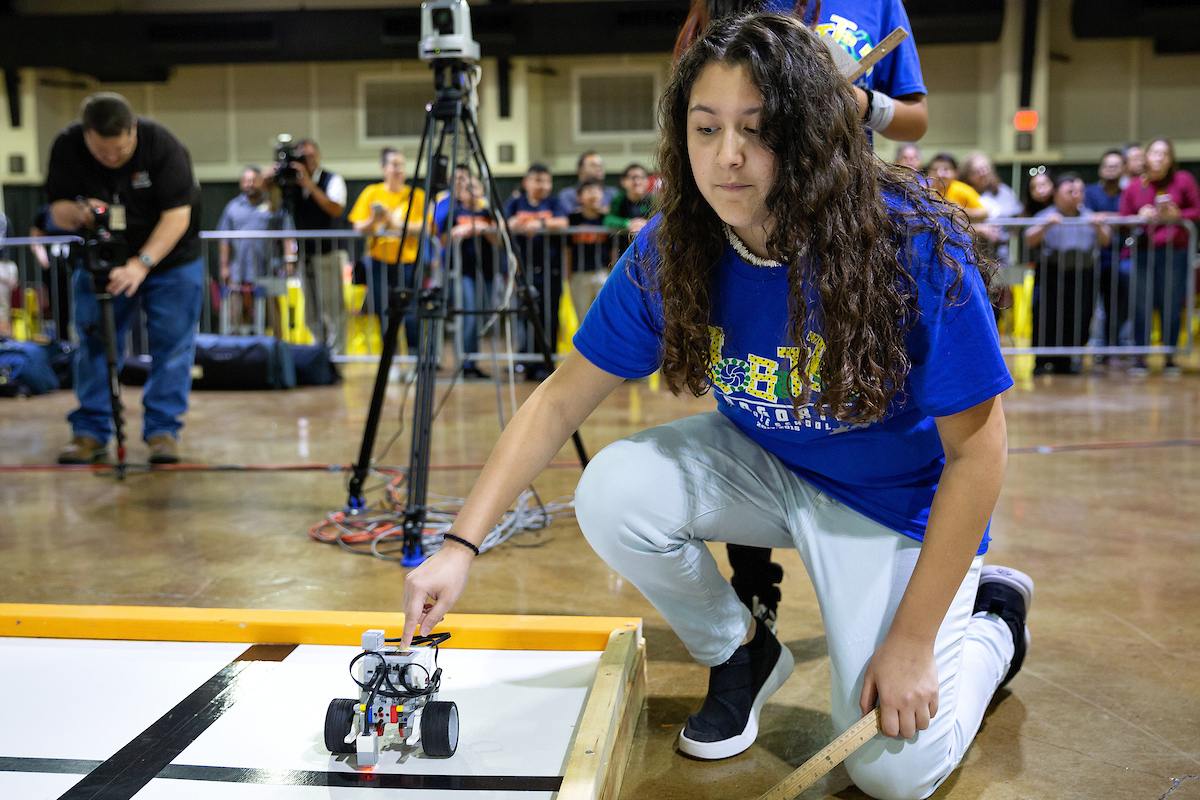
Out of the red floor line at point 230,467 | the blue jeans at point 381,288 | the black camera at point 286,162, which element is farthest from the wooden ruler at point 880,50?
the black camera at point 286,162

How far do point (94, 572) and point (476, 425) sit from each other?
2.29m

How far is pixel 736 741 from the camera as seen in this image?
1481 millimetres

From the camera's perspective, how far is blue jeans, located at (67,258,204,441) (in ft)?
12.4

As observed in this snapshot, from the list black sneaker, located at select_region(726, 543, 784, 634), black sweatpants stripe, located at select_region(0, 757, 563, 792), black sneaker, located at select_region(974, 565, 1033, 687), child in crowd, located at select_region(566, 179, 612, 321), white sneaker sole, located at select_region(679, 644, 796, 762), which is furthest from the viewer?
child in crowd, located at select_region(566, 179, 612, 321)

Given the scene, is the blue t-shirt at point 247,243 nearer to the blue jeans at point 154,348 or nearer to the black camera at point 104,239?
the blue jeans at point 154,348

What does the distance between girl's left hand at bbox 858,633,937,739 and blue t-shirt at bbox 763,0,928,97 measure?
3.48 ft

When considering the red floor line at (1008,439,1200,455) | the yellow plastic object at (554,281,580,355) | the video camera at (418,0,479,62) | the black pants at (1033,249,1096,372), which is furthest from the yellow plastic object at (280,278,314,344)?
the black pants at (1033,249,1096,372)

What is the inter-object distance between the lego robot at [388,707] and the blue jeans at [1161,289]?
21.7 feet

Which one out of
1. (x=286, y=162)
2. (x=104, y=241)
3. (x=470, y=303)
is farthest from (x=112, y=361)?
(x=286, y=162)

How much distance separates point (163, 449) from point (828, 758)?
320 centimetres

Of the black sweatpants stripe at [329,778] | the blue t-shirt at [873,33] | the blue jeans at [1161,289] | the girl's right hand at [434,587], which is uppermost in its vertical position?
the blue t-shirt at [873,33]

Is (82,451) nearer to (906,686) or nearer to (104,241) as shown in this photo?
(104,241)

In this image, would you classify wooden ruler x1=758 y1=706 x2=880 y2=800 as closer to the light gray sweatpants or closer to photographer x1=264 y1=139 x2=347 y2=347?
the light gray sweatpants

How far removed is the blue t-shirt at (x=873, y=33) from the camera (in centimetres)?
185
